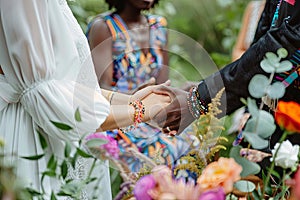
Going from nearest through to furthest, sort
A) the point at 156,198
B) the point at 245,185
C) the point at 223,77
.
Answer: the point at 156,198, the point at 245,185, the point at 223,77

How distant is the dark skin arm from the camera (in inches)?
126

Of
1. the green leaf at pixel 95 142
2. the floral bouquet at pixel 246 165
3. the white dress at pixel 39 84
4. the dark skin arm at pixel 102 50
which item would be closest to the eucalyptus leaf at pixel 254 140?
the floral bouquet at pixel 246 165

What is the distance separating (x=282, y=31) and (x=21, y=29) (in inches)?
32.5

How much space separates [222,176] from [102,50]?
236 cm

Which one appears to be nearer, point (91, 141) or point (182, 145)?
point (91, 141)

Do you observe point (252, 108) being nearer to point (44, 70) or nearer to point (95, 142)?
point (95, 142)

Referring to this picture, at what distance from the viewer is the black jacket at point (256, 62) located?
1900 mm

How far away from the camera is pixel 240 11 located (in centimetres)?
622

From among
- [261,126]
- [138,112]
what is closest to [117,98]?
[138,112]

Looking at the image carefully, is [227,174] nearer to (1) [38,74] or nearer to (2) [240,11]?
(1) [38,74]

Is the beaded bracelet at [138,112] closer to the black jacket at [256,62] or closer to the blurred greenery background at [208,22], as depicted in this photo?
the black jacket at [256,62]

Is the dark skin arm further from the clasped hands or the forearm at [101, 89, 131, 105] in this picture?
the forearm at [101, 89, 131, 105]

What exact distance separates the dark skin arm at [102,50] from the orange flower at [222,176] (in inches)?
82.1

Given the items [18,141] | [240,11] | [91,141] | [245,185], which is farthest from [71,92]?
[240,11]
